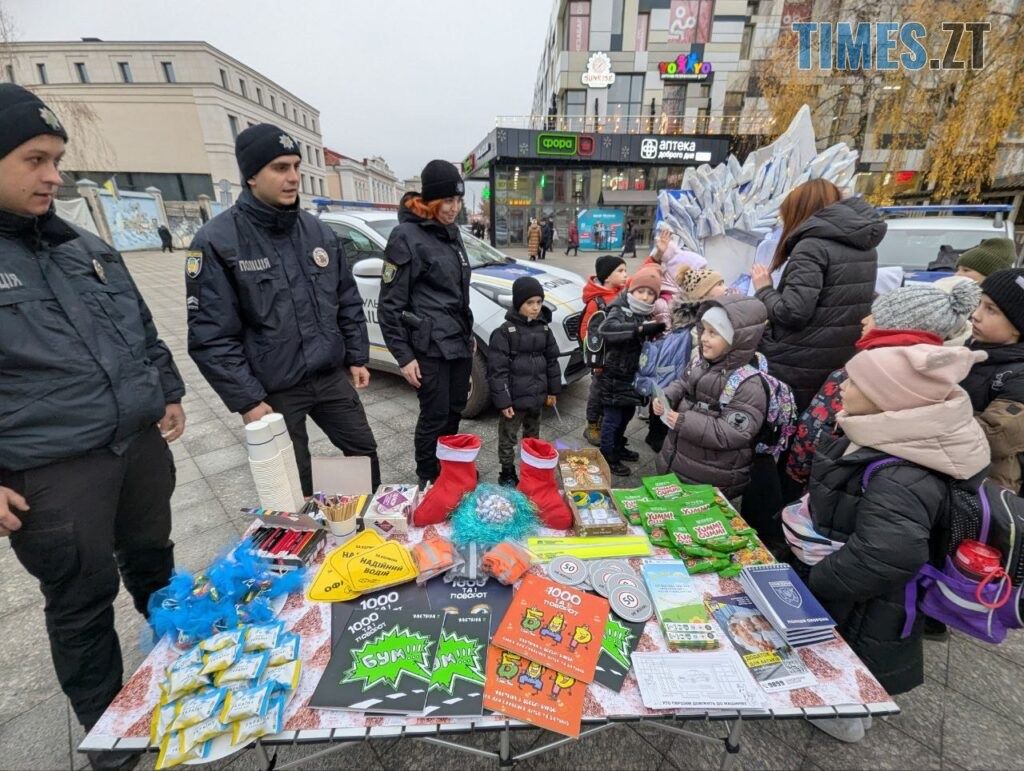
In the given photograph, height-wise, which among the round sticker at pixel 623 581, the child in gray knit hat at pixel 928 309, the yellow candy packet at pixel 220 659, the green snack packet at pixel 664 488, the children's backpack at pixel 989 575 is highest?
the child in gray knit hat at pixel 928 309

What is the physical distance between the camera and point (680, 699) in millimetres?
1124

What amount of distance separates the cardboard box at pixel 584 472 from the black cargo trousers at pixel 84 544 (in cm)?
174

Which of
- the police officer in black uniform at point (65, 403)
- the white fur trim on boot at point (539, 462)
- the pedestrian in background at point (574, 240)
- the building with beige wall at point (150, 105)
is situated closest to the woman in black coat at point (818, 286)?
the white fur trim on boot at point (539, 462)

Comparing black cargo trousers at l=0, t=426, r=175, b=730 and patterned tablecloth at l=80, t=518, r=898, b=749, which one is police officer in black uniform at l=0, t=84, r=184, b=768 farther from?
patterned tablecloth at l=80, t=518, r=898, b=749

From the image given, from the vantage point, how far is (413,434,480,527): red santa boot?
1801 mm

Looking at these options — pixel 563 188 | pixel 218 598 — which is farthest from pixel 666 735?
pixel 563 188

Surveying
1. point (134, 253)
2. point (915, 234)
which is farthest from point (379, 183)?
point (915, 234)

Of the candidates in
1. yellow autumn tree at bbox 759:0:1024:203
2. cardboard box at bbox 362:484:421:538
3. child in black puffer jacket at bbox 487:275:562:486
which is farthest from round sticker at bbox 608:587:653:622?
yellow autumn tree at bbox 759:0:1024:203

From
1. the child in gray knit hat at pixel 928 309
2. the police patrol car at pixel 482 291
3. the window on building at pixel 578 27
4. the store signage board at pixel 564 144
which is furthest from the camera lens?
the window on building at pixel 578 27

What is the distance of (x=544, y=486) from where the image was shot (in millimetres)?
1840

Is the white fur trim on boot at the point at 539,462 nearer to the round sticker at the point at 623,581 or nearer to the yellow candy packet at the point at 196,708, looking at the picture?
the round sticker at the point at 623,581

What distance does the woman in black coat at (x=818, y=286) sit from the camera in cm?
232

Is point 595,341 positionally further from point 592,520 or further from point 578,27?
point 578,27

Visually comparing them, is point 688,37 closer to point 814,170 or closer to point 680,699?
point 814,170
